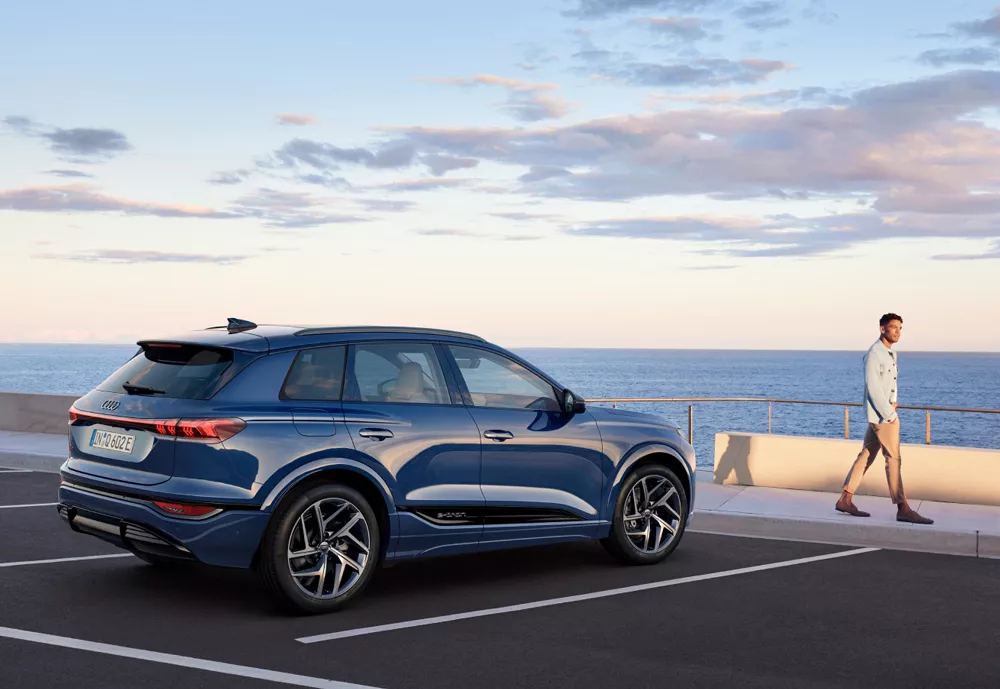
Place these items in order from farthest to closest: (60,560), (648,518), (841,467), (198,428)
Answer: (841,467) → (648,518) → (60,560) → (198,428)

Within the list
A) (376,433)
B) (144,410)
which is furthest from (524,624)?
(144,410)

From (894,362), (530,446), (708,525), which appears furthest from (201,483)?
(894,362)

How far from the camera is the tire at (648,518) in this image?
8.68 meters

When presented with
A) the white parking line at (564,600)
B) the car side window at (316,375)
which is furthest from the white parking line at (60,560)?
the white parking line at (564,600)

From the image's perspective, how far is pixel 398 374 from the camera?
7668mm

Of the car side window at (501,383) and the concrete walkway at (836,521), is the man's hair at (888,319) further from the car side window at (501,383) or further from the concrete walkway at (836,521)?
the car side window at (501,383)

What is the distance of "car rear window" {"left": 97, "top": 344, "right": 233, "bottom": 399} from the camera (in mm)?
6980

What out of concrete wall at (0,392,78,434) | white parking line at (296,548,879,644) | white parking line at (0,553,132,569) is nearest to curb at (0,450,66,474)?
concrete wall at (0,392,78,434)

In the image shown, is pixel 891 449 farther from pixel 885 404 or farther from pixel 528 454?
pixel 528 454

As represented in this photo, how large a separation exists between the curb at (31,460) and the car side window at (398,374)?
27.7ft

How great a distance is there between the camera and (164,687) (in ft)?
17.8

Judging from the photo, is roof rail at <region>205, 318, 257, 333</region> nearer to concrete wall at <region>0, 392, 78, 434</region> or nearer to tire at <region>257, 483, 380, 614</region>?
tire at <region>257, 483, 380, 614</region>

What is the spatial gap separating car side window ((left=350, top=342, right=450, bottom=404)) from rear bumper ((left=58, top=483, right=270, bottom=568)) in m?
1.09

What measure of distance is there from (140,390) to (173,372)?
222 mm
